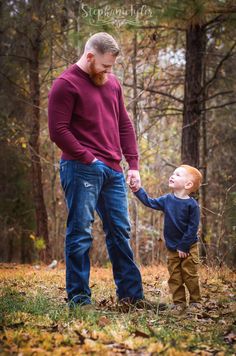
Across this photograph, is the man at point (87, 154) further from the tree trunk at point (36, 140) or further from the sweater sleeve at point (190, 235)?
the tree trunk at point (36, 140)

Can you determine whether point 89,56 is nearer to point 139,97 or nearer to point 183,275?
point 183,275

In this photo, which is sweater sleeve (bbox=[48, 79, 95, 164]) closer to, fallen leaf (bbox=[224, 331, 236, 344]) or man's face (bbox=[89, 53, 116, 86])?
man's face (bbox=[89, 53, 116, 86])

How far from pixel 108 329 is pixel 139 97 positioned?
18.5 feet

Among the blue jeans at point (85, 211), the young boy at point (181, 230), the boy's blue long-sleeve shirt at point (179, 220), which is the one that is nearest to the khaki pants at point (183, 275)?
the young boy at point (181, 230)

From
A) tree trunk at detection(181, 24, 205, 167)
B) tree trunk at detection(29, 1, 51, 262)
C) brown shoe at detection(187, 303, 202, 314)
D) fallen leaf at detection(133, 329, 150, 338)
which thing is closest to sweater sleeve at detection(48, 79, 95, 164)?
Result: fallen leaf at detection(133, 329, 150, 338)

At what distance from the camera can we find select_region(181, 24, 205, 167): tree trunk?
8344mm

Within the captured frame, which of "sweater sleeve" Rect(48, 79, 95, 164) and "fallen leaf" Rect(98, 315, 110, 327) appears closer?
"fallen leaf" Rect(98, 315, 110, 327)

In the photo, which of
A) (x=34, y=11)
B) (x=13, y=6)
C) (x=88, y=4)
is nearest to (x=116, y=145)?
(x=88, y=4)

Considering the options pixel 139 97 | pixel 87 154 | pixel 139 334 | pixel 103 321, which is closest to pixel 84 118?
pixel 87 154

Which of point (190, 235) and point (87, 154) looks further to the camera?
point (190, 235)

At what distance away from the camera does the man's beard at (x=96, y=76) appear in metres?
4.24

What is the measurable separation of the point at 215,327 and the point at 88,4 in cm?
618

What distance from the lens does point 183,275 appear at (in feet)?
16.1

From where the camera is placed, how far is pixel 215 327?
12.5 feet
